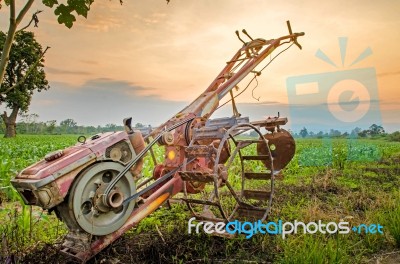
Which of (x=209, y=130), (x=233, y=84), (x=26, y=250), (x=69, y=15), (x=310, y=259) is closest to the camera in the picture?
(x=69, y=15)

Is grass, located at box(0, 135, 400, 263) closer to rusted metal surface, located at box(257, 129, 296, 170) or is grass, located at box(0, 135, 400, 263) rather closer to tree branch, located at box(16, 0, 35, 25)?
rusted metal surface, located at box(257, 129, 296, 170)

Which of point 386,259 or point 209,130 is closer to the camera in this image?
point 386,259

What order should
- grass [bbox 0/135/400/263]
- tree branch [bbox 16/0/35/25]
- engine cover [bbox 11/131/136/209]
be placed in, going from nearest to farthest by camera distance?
tree branch [bbox 16/0/35/25] → engine cover [bbox 11/131/136/209] → grass [bbox 0/135/400/263]

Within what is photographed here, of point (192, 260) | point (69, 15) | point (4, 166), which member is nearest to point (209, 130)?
point (192, 260)

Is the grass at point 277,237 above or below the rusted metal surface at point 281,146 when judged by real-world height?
below

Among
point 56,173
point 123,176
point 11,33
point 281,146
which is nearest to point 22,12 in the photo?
point 11,33

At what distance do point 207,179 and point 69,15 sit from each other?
7.77 feet

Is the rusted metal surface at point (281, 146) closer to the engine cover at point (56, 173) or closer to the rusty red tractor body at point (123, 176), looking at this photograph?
the rusty red tractor body at point (123, 176)

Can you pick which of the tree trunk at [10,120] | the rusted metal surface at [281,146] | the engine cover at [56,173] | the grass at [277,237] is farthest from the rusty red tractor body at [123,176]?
the tree trunk at [10,120]

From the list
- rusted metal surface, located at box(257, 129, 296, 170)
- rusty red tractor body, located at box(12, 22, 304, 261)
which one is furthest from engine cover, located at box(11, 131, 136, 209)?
rusted metal surface, located at box(257, 129, 296, 170)

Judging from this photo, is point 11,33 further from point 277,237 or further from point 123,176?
point 277,237

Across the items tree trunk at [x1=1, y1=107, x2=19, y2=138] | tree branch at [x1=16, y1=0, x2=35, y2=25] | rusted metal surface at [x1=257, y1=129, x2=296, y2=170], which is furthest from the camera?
tree trunk at [x1=1, y1=107, x2=19, y2=138]

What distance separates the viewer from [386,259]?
4.09 metres

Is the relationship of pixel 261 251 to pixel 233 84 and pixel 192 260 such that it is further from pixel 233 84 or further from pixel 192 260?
pixel 233 84
